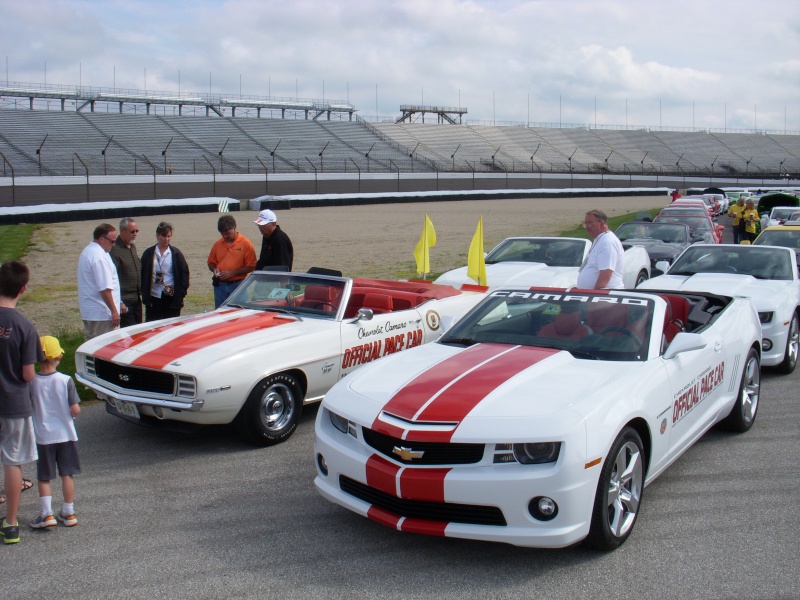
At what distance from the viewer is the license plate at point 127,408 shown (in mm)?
5840

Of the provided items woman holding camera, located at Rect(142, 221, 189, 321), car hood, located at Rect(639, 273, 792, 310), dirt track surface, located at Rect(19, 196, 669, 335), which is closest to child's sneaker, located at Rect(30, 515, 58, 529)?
woman holding camera, located at Rect(142, 221, 189, 321)

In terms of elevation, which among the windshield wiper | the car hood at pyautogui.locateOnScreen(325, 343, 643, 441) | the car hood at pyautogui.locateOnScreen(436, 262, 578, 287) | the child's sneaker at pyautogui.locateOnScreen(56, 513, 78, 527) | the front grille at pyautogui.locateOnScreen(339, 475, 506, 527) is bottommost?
the child's sneaker at pyautogui.locateOnScreen(56, 513, 78, 527)

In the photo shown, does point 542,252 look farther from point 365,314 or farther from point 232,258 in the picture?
point 365,314

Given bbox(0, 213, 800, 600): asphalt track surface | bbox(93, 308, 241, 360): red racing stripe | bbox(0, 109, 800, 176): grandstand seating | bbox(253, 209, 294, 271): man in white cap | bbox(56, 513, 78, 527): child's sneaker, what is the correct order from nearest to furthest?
bbox(0, 213, 800, 600): asphalt track surface
bbox(56, 513, 78, 527): child's sneaker
bbox(93, 308, 241, 360): red racing stripe
bbox(253, 209, 294, 271): man in white cap
bbox(0, 109, 800, 176): grandstand seating

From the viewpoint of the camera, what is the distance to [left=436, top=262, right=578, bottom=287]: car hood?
1085cm

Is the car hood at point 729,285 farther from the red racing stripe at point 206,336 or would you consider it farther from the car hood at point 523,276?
the red racing stripe at point 206,336

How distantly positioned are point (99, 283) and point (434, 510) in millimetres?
4626

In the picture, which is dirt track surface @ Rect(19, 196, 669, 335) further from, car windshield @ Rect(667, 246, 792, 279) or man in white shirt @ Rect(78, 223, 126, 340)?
car windshield @ Rect(667, 246, 792, 279)

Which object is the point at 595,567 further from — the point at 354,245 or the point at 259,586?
the point at 354,245

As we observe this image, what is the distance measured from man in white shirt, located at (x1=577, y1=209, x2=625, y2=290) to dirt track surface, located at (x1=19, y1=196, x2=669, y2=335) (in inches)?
259

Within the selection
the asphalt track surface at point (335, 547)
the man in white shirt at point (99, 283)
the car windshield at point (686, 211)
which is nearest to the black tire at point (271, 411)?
the asphalt track surface at point (335, 547)

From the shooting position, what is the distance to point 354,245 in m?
23.8

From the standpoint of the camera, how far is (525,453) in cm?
383

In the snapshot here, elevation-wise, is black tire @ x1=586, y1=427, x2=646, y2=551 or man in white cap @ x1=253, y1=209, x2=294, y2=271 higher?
man in white cap @ x1=253, y1=209, x2=294, y2=271
